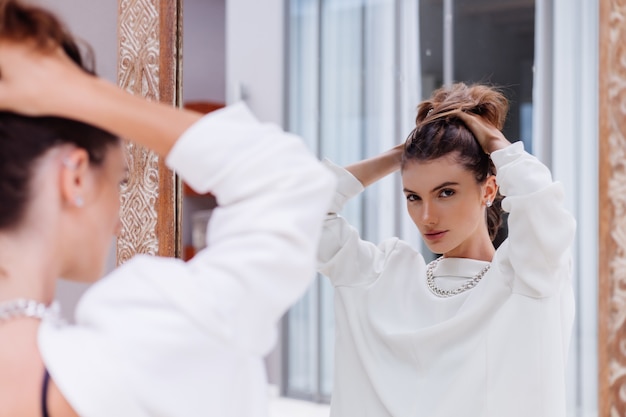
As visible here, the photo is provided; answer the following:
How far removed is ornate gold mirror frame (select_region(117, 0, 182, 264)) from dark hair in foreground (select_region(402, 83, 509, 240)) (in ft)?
1.63

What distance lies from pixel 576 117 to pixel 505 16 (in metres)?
0.20

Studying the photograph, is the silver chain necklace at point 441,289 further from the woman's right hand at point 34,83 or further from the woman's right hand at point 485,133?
the woman's right hand at point 34,83

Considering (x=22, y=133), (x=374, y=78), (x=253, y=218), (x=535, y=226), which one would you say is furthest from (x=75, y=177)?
(x=374, y=78)

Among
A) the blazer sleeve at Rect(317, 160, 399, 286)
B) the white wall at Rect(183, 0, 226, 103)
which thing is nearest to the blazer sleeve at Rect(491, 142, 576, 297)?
the blazer sleeve at Rect(317, 160, 399, 286)

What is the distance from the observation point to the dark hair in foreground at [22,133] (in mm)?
520

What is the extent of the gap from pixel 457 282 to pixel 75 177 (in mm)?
669

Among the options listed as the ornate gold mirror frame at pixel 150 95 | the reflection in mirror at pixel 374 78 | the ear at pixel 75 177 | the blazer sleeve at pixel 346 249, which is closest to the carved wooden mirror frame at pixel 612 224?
the reflection in mirror at pixel 374 78

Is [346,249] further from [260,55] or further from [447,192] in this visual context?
[260,55]

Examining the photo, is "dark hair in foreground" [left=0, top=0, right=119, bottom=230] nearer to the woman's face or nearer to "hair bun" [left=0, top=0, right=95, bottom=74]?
"hair bun" [left=0, top=0, right=95, bottom=74]

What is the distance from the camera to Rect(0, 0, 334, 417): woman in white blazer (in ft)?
1.61

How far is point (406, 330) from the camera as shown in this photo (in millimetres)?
1097

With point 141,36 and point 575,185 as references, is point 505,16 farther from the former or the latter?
point 141,36

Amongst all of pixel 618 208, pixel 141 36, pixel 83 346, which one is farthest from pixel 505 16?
pixel 83 346

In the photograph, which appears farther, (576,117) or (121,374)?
(576,117)
